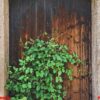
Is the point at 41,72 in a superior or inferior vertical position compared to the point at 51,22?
inferior

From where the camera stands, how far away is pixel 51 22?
6691 mm

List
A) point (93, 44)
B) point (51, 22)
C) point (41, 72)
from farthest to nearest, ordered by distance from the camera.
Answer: point (51, 22)
point (93, 44)
point (41, 72)

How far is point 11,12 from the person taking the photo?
6.67 meters

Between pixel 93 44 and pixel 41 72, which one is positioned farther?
pixel 93 44

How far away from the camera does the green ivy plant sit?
6202mm

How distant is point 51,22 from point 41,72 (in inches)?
45.0

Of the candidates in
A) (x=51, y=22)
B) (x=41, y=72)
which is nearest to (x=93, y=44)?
(x=51, y=22)

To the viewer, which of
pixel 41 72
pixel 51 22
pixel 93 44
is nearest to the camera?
pixel 41 72

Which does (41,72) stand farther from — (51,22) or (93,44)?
(93,44)

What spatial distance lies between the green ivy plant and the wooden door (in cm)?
34

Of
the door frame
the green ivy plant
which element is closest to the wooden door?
the door frame

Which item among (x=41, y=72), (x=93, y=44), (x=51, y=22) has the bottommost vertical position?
(x=41, y=72)

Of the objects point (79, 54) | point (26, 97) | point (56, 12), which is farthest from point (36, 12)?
point (26, 97)

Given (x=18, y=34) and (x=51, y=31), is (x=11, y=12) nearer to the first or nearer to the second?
(x=18, y=34)
